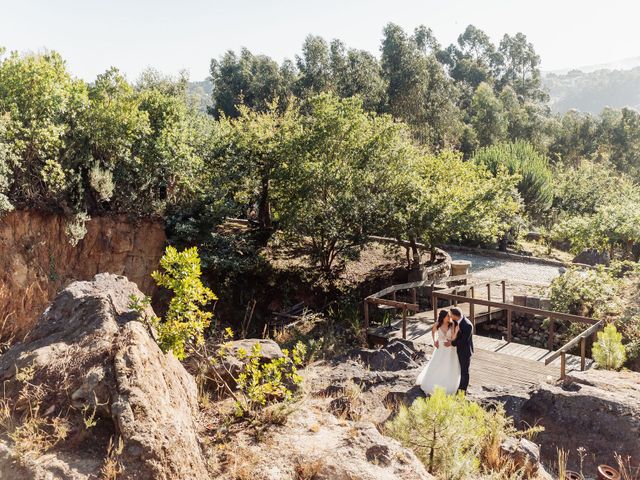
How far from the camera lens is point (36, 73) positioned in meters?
14.8

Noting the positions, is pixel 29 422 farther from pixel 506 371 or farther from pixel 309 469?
pixel 506 371

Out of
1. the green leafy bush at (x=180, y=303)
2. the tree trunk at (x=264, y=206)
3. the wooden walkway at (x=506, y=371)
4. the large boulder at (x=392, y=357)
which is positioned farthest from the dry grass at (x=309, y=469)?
the tree trunk at (x=264, y=206)

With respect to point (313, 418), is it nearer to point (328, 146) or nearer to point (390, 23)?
point (328, 146)

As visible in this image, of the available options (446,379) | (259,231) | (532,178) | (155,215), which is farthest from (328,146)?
(532,178)

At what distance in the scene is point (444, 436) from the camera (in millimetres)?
5316

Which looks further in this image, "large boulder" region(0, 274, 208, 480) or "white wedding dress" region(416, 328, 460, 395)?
"white wedding dress" region(416, 328, 460, 395)

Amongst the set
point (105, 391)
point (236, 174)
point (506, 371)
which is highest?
point (236, 174)

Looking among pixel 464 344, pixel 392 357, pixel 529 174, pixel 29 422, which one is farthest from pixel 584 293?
pixel 529 174

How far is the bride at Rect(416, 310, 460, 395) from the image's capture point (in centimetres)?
833

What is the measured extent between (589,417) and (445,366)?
213 cm

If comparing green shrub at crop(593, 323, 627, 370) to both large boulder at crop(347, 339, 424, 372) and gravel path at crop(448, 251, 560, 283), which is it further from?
gravel path at crop(448, 251, 560, 283)

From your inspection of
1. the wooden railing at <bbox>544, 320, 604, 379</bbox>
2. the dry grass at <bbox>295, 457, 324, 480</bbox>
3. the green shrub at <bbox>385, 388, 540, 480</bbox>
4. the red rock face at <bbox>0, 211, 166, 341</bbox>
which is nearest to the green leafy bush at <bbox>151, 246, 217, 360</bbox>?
the dry grass at <bbox>295, 457, 324, 480</bbox>

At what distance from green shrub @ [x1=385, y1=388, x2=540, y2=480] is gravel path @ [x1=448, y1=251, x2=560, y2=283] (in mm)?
16329

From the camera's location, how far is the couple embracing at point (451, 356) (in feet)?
27.2
